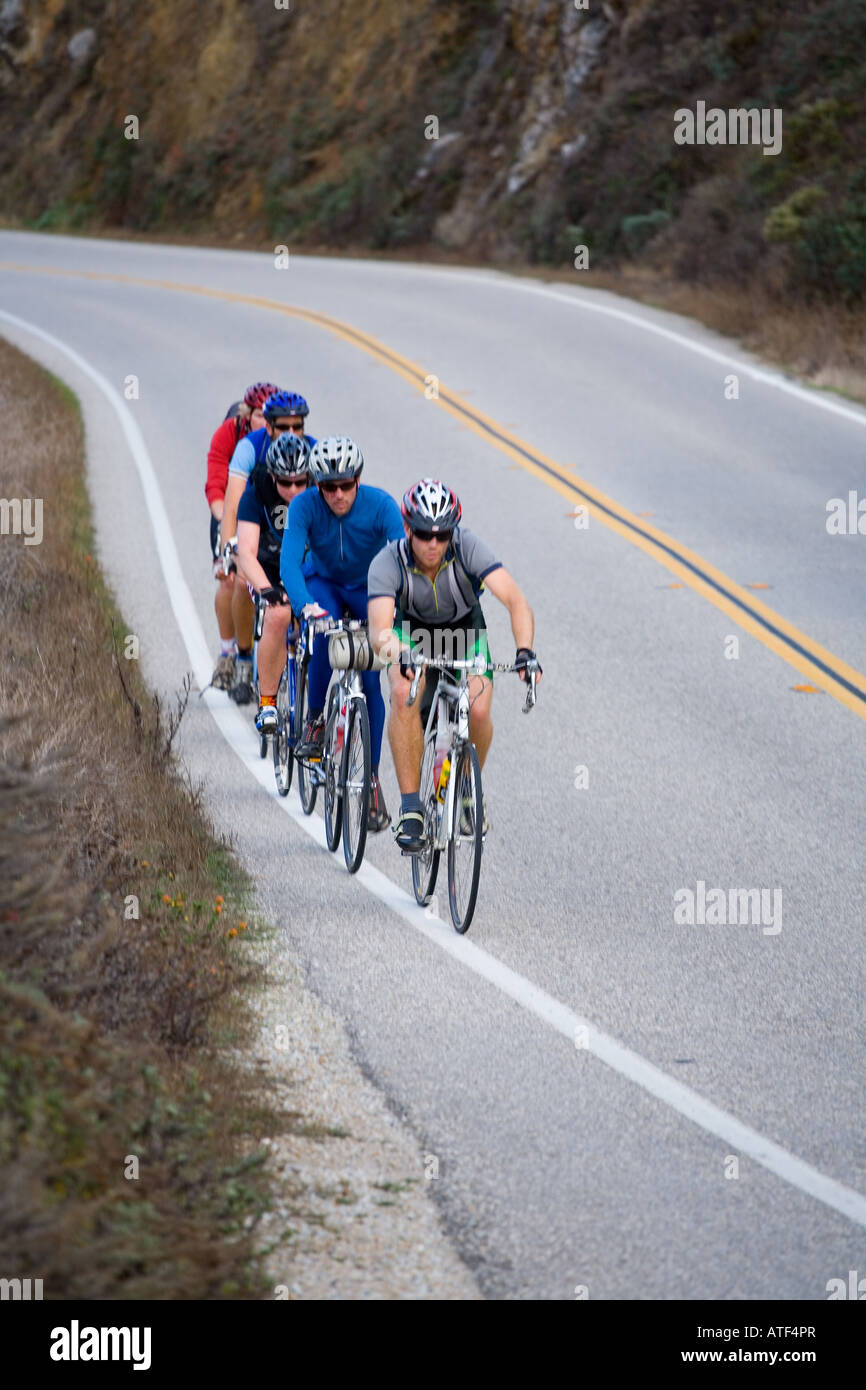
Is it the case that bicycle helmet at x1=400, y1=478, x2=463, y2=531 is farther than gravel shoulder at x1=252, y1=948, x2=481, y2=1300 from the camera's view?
Yes

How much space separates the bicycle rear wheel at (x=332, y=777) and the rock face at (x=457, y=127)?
1449cm

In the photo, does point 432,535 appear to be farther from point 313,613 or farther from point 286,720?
point 286,720

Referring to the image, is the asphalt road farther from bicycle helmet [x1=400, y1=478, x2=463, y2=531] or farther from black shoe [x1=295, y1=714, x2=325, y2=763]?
bicycle helmet [x1=400, y1=478, x2=463, y2=531]

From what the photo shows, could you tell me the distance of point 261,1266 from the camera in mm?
4695

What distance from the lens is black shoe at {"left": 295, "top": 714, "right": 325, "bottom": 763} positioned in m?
9.15

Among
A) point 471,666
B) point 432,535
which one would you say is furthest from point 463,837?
point 432,535

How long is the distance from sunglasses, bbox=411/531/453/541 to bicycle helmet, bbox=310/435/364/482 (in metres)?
0.77

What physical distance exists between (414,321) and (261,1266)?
70.8 ft

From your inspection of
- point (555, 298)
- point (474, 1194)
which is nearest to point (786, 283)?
point (555, 298)

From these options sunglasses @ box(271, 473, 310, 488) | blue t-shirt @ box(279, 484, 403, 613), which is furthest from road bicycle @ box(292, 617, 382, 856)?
sunglasses @ box(271, 473, 310, 488)

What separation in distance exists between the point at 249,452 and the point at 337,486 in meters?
1.96

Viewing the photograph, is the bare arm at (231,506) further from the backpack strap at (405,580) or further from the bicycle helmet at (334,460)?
the backpack strap at (405,580)

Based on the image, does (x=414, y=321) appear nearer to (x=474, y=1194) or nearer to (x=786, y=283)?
(x=786, y=283)
